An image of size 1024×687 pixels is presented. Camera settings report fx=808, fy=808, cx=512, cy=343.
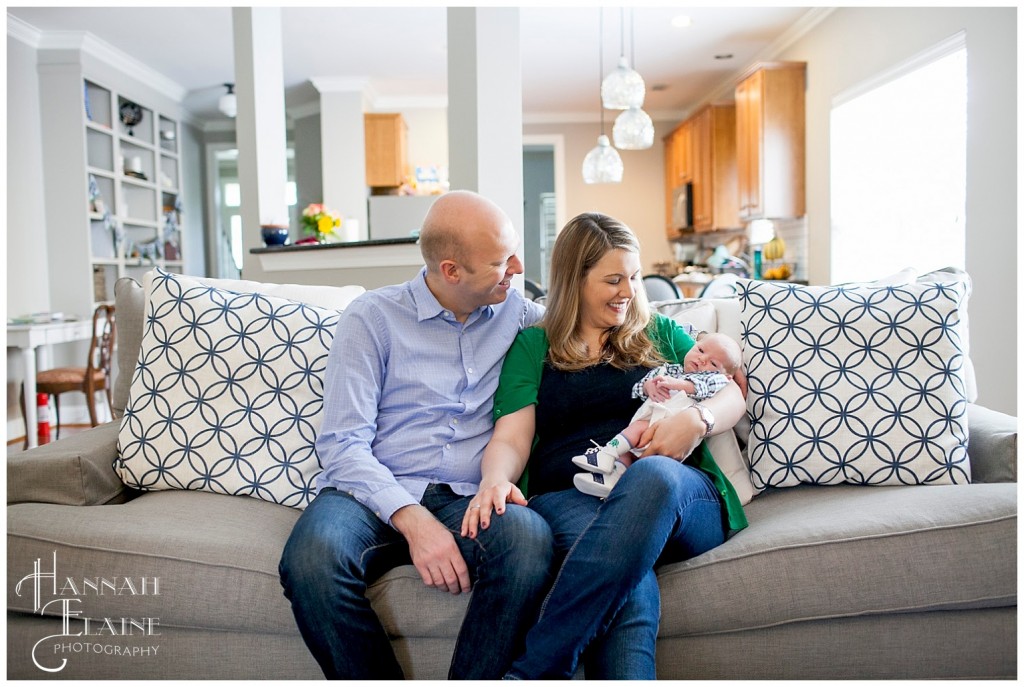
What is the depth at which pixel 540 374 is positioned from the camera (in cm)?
179

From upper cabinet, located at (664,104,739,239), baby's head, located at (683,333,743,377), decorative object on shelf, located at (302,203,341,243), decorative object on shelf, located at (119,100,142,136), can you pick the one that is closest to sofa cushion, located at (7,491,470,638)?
baby's head, located at (683,333,743,377)

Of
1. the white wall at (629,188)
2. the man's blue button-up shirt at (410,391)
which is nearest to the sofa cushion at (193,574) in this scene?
the man's blue button-up shirt at (410,391)

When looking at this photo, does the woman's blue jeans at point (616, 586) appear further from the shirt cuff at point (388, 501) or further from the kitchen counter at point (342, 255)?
the kitchen counter at point (342, 255)

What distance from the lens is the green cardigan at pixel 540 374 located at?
65.0 inches

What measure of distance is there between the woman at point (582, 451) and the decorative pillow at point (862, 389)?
167 mm

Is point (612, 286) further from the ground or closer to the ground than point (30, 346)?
further from the ground

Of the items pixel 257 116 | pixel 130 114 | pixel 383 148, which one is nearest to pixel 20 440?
pixel 130 114

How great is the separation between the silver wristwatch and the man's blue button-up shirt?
17.6 inches

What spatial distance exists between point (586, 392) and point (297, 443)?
66cm

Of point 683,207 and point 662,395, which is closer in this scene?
Answer: point 662,395

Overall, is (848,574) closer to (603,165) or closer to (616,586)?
(616,586)

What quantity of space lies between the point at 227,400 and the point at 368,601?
0.68 meters

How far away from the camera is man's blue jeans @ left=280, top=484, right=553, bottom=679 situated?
1.37m

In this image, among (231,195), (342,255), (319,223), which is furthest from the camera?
(231,195)
